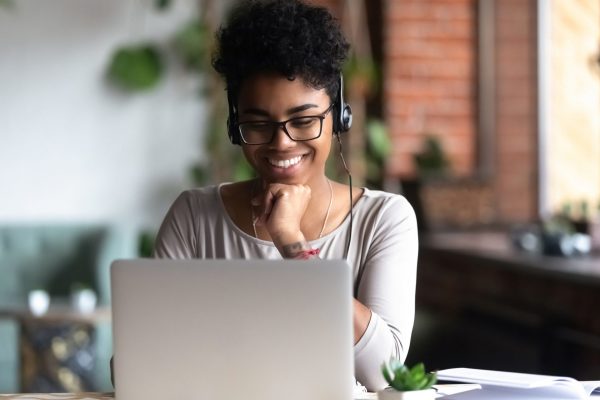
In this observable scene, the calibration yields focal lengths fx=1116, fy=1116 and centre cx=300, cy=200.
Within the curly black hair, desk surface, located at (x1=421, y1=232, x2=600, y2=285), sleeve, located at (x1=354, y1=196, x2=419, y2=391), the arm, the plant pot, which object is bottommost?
desk surface, located at (x1=421, y1=232, x2=600, y2=285)

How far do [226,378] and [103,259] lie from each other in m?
3.84

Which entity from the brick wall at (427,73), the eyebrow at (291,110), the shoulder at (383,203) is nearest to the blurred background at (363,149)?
the brick wall at (427,73)

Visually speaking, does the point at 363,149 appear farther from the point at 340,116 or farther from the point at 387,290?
the point at 387,290

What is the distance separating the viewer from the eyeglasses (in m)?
1.88

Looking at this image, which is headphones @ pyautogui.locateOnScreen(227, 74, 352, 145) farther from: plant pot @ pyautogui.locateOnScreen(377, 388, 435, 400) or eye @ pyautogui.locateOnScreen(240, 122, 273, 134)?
plant pot @ pyautogui.locateOnScreen(377, 388, 435, 400)

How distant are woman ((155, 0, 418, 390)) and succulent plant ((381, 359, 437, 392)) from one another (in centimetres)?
14

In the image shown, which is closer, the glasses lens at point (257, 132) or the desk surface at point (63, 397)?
the desk surface at point (63, 397)

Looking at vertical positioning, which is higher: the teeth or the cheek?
the cheek

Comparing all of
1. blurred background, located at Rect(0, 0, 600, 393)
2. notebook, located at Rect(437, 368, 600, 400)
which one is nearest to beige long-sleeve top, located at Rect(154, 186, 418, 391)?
notebook, located at Rect(437, 368, 600, 400)

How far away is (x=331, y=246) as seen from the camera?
1983 millimetres

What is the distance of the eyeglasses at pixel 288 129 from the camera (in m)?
1.88

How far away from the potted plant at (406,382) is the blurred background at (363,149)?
252 cm

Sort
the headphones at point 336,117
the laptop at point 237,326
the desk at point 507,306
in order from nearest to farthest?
the laptop at point 237,326
the headphones at point 336,117
the desk at point 507,306

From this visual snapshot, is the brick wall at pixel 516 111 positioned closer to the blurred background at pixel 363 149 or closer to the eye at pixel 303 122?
the blurred background at pixel 363 149
